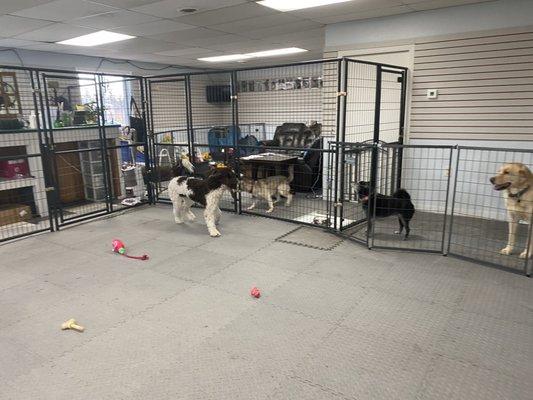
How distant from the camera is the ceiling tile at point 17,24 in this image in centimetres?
518

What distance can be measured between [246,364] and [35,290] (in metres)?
2.30

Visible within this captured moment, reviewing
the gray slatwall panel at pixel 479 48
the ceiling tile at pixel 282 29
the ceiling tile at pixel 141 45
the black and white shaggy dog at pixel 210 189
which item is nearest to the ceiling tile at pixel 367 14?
the ceiling tile at pixel 282 29

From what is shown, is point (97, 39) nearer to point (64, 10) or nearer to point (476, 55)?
point (64, 10)

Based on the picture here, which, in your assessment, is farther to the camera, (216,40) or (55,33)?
(216,40)

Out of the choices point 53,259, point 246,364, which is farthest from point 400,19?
point 53,259

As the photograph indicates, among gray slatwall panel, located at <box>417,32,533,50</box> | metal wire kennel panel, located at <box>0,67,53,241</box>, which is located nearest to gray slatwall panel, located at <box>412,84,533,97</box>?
gray slatwall panel, located at <box>417,32,533,50</box>

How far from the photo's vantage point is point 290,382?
2123 millimetres

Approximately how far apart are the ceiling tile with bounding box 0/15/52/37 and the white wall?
15.1 feet

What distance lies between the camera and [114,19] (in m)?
5.32

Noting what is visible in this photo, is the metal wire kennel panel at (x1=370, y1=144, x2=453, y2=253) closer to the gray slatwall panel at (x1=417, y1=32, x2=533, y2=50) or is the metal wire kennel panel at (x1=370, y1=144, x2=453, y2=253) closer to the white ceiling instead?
the gray slatwall panel at (x1=417, y1=32, x2=533, y2=50)

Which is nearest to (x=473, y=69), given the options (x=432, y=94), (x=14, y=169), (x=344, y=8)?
(x=432, y=94)

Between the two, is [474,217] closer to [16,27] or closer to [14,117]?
[14,117]

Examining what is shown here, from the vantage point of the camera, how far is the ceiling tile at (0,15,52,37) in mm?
5176

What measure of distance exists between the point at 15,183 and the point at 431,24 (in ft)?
21.6
